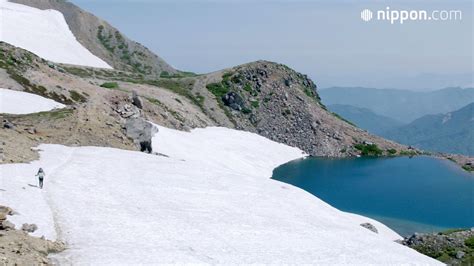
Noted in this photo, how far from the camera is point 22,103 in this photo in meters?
68.2

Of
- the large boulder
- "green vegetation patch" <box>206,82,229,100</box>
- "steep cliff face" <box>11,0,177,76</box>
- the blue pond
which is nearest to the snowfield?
the large boulder

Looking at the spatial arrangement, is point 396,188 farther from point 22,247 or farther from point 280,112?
point 22,247

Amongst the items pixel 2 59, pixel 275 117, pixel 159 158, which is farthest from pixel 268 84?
pixel 159 158

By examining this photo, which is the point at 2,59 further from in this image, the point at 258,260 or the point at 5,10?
the point at 5,10

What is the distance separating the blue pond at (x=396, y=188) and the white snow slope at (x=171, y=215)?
576 inches

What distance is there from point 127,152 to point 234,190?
14.3 metres

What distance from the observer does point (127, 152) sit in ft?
180

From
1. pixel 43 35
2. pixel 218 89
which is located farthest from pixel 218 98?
pixel 43 35

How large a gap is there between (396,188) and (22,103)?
68.8 metres

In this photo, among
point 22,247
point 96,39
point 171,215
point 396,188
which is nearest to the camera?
point 22,247

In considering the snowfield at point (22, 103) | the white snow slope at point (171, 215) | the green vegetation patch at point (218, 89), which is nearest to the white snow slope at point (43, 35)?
the green vegetation patch at point (218, 89)

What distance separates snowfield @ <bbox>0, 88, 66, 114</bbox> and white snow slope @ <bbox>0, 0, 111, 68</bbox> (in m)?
81.4

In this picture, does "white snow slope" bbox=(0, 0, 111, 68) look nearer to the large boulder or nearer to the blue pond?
the blue pond

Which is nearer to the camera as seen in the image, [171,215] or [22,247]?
[22,247]
